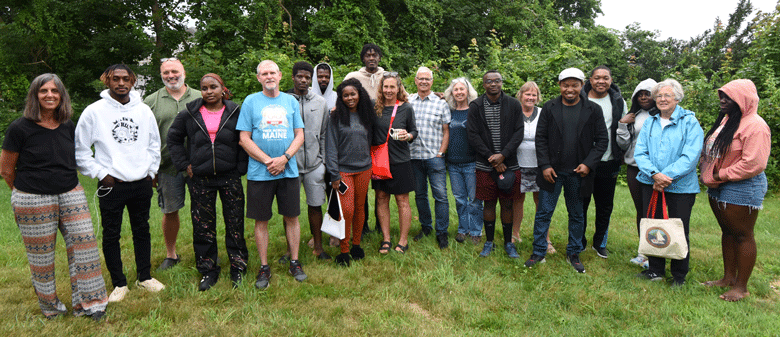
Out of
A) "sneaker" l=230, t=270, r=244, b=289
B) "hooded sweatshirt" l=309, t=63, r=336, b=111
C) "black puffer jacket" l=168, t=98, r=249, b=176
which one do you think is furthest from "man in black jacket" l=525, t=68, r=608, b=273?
"black puffer jacket" l=168, t=98, r=249, b=176

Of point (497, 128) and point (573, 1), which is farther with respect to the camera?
point (573, 1)

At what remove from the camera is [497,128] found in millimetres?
5043

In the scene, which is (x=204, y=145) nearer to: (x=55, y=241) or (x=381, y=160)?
(x=55, y=241)

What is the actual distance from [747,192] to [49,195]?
572 cm

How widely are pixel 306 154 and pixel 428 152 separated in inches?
61.4

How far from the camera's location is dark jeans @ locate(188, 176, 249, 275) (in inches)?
164

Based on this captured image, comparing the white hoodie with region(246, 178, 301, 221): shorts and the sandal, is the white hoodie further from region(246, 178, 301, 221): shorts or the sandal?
the sandal

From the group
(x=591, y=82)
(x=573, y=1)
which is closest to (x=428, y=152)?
(x=591, y=82)

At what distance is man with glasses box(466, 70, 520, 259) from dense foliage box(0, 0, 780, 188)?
13.9ft

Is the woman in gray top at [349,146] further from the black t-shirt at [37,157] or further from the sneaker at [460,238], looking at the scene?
the black t-shirt at [37,157]

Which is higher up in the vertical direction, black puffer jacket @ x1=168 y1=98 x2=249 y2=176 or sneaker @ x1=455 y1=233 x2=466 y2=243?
black puffer jacket @ x1=168 y1=98 x2=249 y2=176

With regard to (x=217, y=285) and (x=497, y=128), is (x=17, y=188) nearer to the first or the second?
(x=217, y=285)

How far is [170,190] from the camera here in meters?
4.68

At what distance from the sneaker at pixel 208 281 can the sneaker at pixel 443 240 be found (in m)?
2.57
